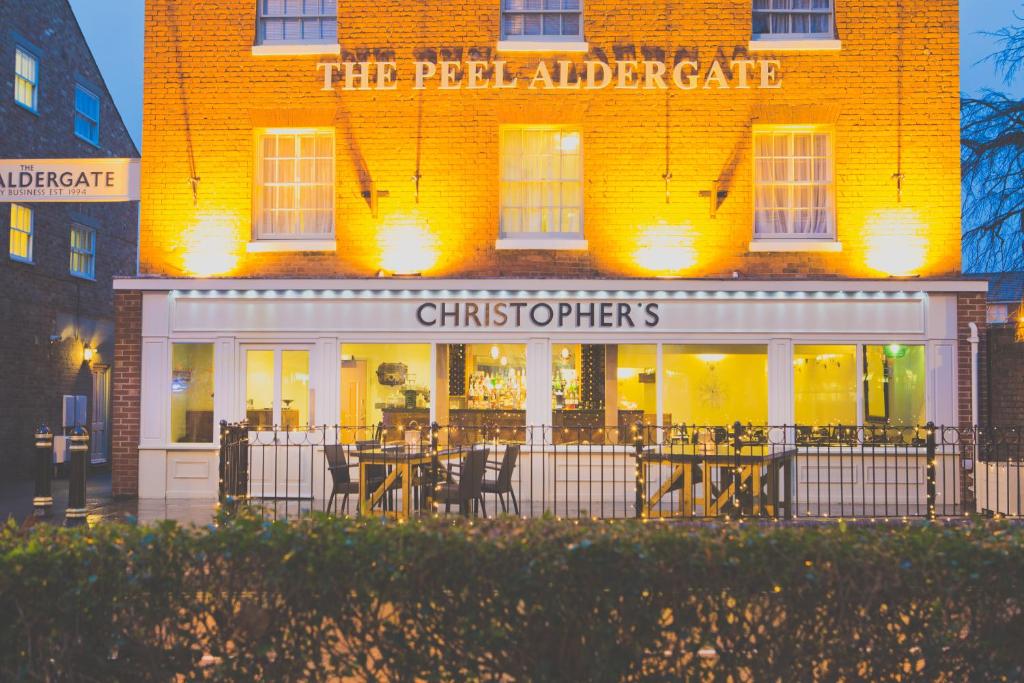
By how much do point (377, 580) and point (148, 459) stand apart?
463 inches

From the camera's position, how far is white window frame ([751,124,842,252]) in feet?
49.3

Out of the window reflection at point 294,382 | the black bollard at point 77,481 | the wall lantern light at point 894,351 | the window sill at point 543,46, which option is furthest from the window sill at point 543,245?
the black bollard at point 77,481

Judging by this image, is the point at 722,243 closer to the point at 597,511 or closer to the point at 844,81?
the point at 844,81

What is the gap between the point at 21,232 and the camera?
2017 centimetres

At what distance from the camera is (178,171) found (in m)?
15.5

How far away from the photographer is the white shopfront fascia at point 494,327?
1479cm

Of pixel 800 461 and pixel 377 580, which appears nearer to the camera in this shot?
pixel 377 580

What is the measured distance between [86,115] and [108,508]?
1205 cm

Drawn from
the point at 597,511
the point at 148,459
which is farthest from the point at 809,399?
the point at 148,459

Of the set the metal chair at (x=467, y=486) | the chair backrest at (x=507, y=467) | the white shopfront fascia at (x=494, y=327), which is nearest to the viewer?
the metal chair at (x=467, y=486)

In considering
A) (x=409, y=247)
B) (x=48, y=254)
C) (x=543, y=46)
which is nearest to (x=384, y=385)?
(x=409, y=247)

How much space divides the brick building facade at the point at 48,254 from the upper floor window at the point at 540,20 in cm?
1041

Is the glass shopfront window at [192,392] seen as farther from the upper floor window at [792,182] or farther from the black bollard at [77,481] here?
the upper floor window at [792,182]

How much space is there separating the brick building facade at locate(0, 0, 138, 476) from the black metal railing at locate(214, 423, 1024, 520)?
7.22m
